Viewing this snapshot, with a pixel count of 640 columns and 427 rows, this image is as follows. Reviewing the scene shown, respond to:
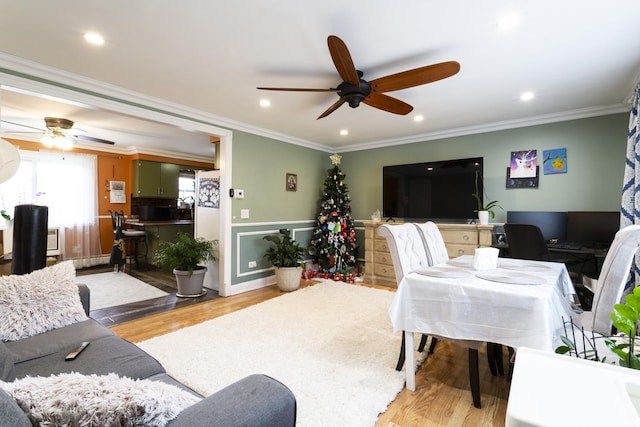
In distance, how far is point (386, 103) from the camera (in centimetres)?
276

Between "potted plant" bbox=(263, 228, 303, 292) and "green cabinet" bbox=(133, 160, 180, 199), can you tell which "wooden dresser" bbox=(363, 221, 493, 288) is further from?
"green cabinet" bbox=(133, 160, 180, 199)

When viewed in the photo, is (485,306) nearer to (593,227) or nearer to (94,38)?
(593,227)

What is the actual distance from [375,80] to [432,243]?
1.49m

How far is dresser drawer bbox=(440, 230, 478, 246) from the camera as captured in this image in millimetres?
4098

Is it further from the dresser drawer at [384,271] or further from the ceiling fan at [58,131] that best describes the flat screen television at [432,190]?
the ceiling fan at [58,131]

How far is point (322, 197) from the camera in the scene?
18.4ft

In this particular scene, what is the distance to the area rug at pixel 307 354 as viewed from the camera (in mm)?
1821

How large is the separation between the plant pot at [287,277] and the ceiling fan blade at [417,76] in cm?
278

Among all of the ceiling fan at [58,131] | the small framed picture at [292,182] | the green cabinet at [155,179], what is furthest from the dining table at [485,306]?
the green cabinet at [155,179]

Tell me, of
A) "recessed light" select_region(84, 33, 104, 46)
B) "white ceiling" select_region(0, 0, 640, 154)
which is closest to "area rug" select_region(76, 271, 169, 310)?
"white ceiling" select_region(0, 0, 640, 154)

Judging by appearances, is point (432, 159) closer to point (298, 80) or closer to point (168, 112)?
point (298, 80)

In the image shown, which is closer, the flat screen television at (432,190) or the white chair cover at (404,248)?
the white chair cover at (404,248)

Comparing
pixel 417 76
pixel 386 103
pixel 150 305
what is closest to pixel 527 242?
pixel 386 103

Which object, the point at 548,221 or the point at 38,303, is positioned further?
the point at 548,221
